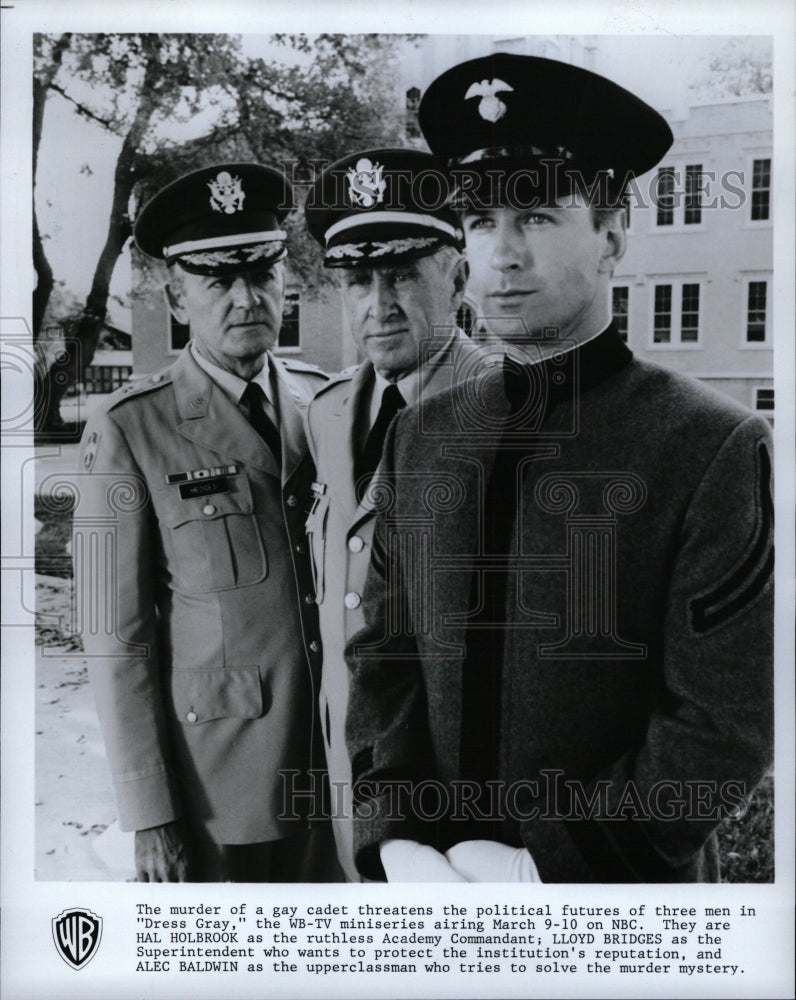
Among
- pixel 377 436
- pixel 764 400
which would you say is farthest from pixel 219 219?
pixel 764 400

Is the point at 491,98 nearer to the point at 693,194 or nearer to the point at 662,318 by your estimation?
the point at 693,194

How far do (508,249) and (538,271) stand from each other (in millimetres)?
113

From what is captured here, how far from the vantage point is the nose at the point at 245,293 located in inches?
125

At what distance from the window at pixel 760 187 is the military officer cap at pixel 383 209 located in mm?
940

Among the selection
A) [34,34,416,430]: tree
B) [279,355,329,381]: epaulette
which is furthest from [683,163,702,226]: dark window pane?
[279,355,329,381]: epaulette

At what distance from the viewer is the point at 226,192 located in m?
3.17

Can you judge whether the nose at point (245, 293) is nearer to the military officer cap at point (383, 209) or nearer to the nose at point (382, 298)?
the military officer cap at point (383, 209)

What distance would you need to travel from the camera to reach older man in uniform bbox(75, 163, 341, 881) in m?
3.15

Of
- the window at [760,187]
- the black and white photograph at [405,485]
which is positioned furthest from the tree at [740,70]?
the window at [760,187]

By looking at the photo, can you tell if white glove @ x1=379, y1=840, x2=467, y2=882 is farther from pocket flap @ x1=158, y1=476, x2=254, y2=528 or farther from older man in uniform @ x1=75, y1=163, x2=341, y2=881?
pocket flap @ x1=158, y1=476, x2=254, y2=528

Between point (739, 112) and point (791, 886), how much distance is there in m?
2.45

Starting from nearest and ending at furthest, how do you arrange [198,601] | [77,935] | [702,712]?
[702,712]
[198,601]
[77,935]

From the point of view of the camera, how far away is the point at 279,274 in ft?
10.3

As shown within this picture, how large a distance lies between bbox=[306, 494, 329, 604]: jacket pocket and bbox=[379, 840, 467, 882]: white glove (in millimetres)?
809
